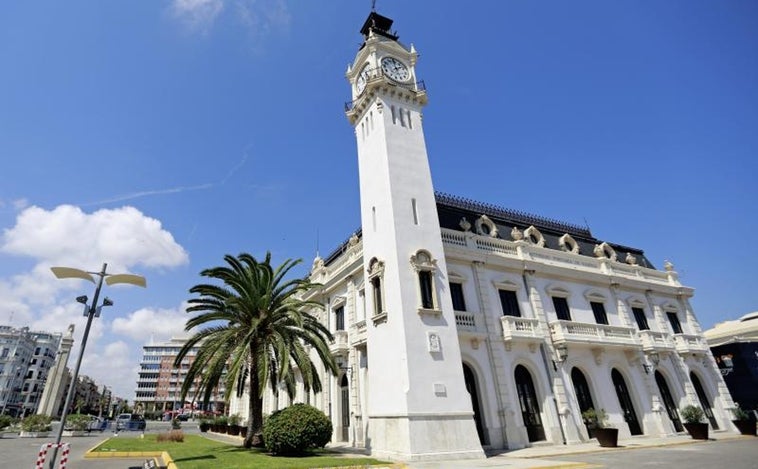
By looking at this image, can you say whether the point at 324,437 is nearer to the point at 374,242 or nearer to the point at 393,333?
the point at 393,333

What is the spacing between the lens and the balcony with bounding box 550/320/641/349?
72.3 feet

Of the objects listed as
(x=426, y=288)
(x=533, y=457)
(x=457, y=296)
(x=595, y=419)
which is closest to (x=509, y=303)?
(x=457, y=296)

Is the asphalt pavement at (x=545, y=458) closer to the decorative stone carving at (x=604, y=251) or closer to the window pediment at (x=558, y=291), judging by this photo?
the window pediment at (x=558, y=291)

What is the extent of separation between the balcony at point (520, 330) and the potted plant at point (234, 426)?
22.1 metres

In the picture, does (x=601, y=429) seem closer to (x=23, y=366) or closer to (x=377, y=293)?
(x=377, y=293)

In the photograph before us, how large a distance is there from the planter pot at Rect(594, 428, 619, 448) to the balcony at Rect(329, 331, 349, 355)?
531 inches

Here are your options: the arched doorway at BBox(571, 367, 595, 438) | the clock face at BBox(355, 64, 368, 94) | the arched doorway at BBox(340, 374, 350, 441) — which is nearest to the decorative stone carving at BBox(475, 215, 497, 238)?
the arched doorway at BBox(571, 367, 595, 438)

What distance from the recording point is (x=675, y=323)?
29516mm

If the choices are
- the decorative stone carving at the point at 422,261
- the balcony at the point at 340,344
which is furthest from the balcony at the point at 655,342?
the balcony at the point at 340,344

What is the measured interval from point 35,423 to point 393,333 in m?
38.1

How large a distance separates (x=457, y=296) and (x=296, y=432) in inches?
420

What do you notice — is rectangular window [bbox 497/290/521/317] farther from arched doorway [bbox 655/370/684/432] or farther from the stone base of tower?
arched doorway [bbox 655/370/684/432]

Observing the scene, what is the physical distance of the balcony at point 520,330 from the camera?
67.6 feet

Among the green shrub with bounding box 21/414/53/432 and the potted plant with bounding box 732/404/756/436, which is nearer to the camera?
the potted plant with bounding box 732/404/756/436
